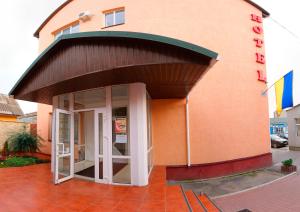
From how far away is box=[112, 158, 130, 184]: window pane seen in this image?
17.5 feet

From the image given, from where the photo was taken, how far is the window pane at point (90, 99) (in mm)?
5809

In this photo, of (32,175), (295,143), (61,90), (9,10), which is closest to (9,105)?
(9,10)

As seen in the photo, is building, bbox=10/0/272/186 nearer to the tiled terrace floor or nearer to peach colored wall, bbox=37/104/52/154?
peach colored wall, bbox=37/104/52/154

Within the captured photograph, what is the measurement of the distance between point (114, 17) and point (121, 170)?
24.3 feet

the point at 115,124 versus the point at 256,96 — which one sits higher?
the point at 256,96

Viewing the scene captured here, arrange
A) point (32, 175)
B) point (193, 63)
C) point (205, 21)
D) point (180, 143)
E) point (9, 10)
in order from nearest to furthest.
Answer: point (193, 63) → point (32, 175) → point (180, 143) → point (205, 21) → point (9, 10)

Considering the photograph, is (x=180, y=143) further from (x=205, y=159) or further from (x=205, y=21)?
(x=205, y=21)

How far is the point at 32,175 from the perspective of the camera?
22.9ft

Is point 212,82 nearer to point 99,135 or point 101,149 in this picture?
point 99,135

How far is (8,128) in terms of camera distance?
12.0m

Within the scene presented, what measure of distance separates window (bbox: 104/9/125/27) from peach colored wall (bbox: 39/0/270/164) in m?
0.28

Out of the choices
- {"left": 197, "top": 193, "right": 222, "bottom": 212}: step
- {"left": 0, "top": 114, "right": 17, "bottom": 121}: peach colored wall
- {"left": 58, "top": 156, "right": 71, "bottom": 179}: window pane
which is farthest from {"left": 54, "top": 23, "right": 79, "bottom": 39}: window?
{"left": 197, "top": 193, "right": 222, "bottom": 212}: step

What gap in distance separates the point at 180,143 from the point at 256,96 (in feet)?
17.0

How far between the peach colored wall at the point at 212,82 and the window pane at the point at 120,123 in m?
2.98
